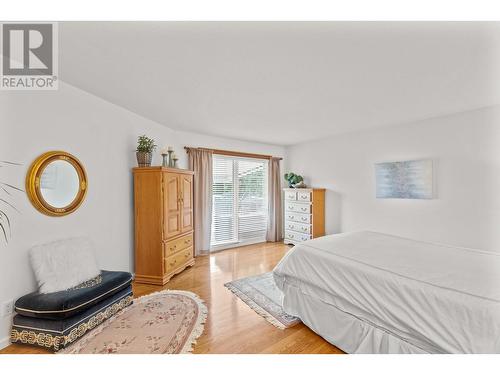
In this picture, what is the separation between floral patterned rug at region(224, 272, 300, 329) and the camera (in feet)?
7.48

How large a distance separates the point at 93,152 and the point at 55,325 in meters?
1.81

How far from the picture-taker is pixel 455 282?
1.53 meters

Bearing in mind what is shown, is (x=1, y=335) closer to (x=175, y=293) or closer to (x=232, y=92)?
(x=175, y=293)

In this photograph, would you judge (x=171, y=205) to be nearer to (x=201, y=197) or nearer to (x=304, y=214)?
(x=201, y=197)

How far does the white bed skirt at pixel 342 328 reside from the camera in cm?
159

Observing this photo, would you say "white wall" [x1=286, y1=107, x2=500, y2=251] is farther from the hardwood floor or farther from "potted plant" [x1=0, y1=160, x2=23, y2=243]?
"potted plant" [x1=0, y1=160, x2=23, y2=243]

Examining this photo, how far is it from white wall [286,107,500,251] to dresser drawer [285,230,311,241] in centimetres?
59

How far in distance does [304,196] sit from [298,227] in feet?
2.37

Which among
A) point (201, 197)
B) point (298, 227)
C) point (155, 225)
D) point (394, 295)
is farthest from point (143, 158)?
point (298, 227)

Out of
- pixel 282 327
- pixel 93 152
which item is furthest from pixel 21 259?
pixel 282 327

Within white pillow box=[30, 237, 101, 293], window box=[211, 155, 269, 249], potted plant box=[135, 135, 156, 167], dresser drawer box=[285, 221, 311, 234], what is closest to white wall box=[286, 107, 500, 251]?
dresser drawer box=[285, 221, 311, 234]

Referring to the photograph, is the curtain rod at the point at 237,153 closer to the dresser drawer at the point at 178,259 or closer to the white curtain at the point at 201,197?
the white curtain at the point at 201,197

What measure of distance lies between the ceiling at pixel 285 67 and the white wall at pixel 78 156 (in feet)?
0.88

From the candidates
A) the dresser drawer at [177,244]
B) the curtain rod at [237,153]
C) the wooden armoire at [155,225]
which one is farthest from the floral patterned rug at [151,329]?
the curtain rod at [237,153]
